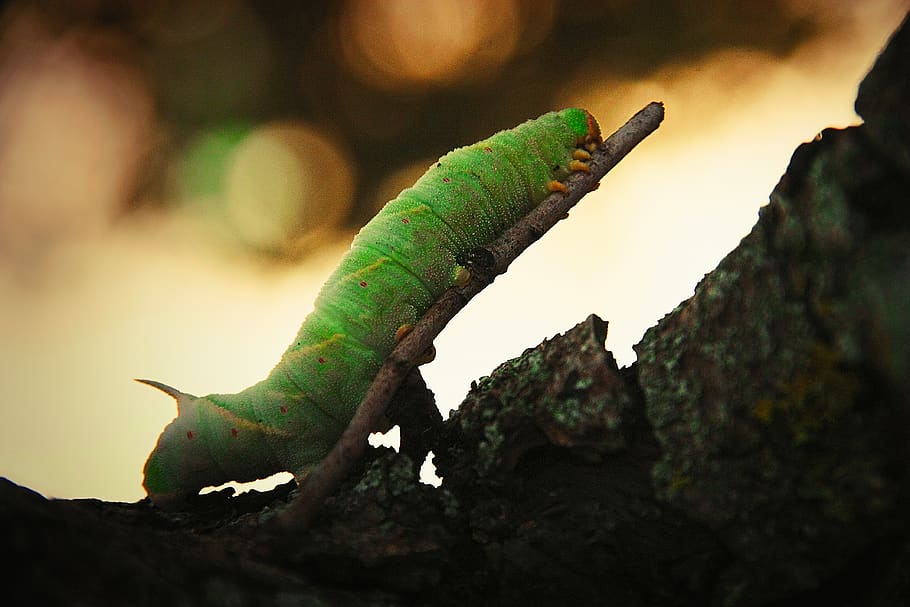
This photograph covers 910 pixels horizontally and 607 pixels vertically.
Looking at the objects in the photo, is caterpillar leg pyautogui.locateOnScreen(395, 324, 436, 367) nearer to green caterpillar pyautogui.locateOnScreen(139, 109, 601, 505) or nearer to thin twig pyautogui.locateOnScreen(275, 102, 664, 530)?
green caterpillar pyautogui.locateOnScreen(139, 109, 601, 505)

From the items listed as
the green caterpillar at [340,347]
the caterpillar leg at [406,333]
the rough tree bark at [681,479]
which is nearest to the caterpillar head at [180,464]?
the green caterpillar at [340,347]

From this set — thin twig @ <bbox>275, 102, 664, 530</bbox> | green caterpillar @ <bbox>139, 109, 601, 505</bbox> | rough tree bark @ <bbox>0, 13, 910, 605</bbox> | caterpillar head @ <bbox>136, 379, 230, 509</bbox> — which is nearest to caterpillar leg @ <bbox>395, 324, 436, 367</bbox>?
green caterpillar @ <bbox>139, 109, 601, 505</bbox>

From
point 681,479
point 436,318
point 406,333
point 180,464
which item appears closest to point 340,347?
point 406,333

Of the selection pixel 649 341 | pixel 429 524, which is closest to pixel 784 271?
pixel 649 341

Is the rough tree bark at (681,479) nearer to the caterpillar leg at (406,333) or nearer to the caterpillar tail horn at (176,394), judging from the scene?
the caterpillar leg at (406,333)

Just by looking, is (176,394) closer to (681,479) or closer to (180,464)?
(180,464)

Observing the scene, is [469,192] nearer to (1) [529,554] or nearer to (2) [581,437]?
(2) [581,437]
